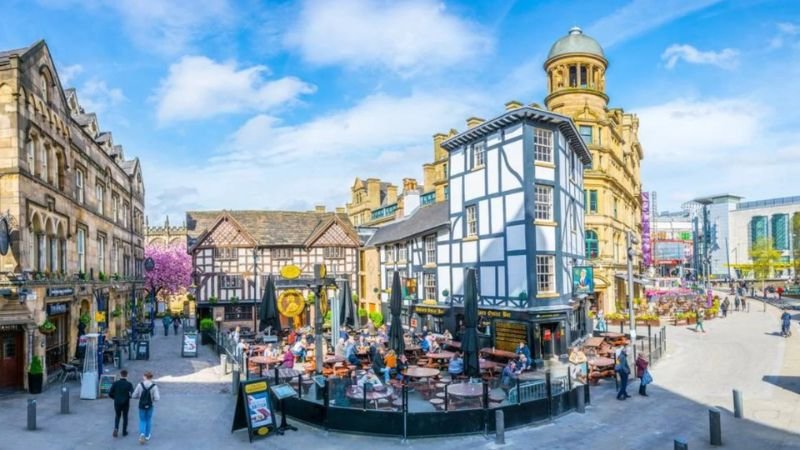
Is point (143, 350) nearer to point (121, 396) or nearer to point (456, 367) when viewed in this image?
point (121, 396)

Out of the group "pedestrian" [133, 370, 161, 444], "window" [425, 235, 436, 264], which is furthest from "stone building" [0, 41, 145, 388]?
"window" [425, 235, 436, 264]

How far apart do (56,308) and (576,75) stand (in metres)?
34.9

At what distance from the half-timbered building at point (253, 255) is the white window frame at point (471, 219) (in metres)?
13.9

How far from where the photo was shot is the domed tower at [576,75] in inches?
1570

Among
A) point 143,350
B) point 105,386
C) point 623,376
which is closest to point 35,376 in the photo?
point 105,386

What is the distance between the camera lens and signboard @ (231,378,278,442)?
1346 centimetres

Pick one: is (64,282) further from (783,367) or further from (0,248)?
(783,367)

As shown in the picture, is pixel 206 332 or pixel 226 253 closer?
pixel 206 332

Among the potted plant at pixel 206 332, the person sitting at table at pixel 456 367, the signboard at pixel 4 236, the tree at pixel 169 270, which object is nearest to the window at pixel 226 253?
the potted plant at pixel 206 332

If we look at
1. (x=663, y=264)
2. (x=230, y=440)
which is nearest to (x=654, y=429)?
(x=230, y=440)

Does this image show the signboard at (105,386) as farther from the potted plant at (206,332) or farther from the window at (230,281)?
the window at (230,281)

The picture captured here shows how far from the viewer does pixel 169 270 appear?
5784 centimetres

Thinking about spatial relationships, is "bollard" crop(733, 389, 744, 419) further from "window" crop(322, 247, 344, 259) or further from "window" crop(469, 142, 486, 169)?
"window" crop(322, 247, 344, 259)

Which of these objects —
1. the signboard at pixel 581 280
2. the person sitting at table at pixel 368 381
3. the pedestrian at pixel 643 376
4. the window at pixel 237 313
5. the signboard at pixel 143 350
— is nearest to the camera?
the person sitting at table at pixel 368 381
